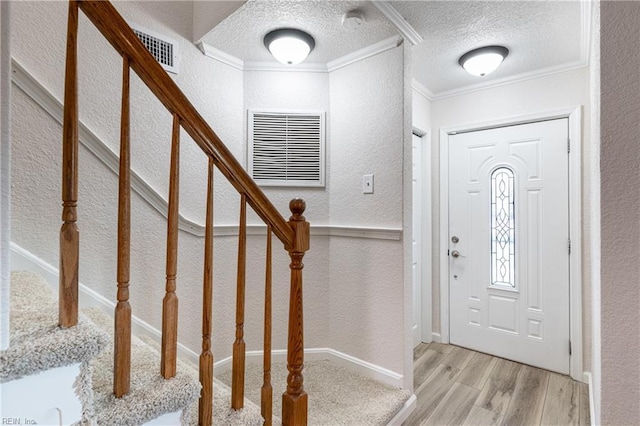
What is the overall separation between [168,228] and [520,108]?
264 centimetres

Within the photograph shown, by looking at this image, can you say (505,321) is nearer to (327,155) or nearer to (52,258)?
(327,155)

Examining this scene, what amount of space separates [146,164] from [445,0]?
1.77 metres

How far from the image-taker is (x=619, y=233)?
39.9 inches

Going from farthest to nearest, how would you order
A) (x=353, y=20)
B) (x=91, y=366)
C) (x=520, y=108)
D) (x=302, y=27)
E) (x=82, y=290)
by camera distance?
1. (x=520, y=108)
2. (x=302, y=27)
3. (x=353, y=20)
4. (x=82, y=290)
5. (x=91, y=366)

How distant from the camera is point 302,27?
1805 millimetres

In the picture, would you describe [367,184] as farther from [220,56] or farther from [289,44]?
[220,56]

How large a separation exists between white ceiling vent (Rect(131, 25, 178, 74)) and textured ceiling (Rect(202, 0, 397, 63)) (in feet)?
0.71

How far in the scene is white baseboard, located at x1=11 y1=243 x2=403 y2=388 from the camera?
1.31m

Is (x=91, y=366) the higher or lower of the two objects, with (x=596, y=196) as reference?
lower

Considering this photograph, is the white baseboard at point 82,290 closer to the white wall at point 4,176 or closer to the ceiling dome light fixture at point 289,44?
the white wall at point 4,176

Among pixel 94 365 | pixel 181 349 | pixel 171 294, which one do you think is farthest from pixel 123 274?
pixel 181 349

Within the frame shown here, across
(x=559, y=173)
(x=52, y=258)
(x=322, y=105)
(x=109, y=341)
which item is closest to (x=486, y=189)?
(x=559, y=173)

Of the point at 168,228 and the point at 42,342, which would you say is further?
the point at 168,228

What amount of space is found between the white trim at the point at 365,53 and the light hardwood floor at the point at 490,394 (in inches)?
86.4
